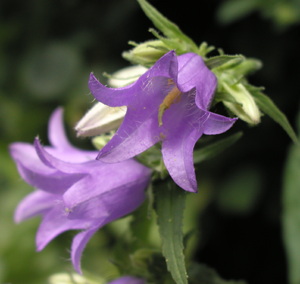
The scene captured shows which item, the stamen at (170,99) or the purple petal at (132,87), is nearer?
the purple petal at (132,87)

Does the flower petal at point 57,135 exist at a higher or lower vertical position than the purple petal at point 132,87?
lower

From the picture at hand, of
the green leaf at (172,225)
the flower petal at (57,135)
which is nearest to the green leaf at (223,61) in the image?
the green leaf at (172,225)

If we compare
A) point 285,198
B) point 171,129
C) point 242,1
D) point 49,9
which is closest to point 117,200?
point 171,129

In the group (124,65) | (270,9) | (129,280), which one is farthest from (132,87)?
(124,65)

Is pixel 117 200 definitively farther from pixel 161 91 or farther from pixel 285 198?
pixel 285 198

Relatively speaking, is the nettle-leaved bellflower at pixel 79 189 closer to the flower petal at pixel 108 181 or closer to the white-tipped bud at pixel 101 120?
the flower petal at pixel 108 181
